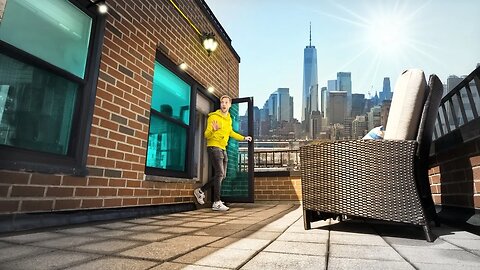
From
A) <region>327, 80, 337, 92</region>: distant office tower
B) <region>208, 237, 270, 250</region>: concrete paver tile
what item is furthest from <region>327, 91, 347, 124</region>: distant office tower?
<region>208, 237, 270, 250</region>: concrete paver tile

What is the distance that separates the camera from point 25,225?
1.59m

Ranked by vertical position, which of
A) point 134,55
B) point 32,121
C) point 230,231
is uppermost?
point 134,55

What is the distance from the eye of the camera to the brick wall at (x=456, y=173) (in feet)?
5.77

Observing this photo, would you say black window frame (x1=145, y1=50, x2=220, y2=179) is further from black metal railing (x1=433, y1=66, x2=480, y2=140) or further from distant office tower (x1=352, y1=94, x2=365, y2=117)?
distant office tower (x1=352, y1=94, x2=365, y2=117)

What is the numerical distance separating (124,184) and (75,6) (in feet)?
4.95

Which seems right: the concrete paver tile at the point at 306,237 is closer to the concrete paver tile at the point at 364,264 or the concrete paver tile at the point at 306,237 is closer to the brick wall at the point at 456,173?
the concrete paver tile at the point at 364,264

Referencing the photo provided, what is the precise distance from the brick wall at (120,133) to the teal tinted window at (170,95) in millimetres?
224

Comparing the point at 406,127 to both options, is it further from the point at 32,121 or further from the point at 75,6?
the point at 75,6

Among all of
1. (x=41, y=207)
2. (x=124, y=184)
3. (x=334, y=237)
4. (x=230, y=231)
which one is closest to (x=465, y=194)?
(x=334, y=237)

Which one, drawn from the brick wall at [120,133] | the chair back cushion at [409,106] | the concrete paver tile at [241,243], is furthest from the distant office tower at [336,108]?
the concrete paver tile at [241,243]

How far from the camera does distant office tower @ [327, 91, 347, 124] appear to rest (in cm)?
8538

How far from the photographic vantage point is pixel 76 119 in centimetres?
206

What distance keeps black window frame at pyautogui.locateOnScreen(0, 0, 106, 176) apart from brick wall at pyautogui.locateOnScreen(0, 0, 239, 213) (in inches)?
2.2

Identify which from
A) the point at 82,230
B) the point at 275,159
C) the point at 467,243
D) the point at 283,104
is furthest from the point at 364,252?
the point at 283,104
